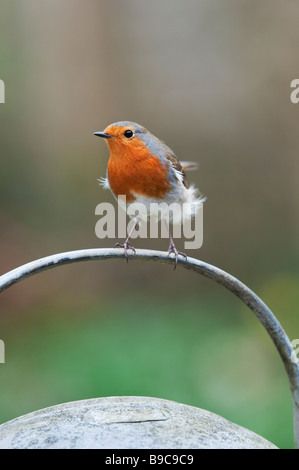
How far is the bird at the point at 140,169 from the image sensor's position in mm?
1508

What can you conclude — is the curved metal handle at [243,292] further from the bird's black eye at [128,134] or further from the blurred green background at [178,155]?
the blurred green background at [178,155]

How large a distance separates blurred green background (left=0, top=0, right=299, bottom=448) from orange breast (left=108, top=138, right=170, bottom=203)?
1.69 metres

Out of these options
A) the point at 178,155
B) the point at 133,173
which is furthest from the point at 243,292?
the point at 178,155

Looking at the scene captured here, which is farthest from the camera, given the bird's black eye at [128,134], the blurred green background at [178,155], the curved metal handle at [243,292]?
the blurred green background at [178,155]

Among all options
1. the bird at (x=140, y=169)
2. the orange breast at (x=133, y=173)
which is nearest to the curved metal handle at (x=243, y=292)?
the bird at (x=140, y=169)

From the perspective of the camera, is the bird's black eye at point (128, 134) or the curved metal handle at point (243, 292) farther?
the bird's black eye at point (128, 134)

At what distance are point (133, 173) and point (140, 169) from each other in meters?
0.02

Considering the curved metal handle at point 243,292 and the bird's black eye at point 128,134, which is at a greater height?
the bird's black eye at point 128,134

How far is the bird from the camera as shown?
151 centimetres

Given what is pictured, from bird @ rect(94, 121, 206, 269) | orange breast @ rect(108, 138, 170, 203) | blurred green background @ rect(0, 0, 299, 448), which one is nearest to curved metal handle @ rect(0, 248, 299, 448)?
bird @ rect(94, 121, 206, 269)

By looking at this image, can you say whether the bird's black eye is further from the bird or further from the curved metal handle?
the curved metal handle

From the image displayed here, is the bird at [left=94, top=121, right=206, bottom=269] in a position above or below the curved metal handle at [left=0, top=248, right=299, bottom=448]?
above

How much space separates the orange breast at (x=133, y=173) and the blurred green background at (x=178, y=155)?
5.53 feet

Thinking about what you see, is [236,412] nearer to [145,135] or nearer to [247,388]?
[247,388]
